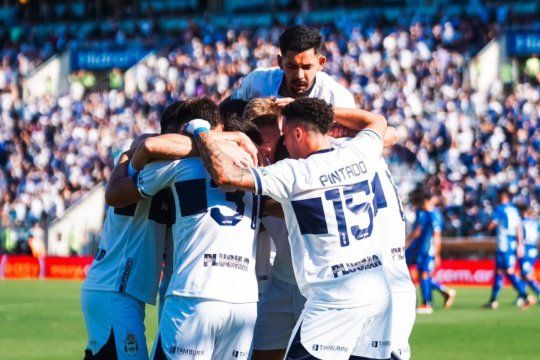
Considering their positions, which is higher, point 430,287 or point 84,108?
point 84,108

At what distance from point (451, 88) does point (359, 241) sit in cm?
2736

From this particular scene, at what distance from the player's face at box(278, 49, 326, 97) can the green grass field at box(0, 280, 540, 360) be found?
19.9ft

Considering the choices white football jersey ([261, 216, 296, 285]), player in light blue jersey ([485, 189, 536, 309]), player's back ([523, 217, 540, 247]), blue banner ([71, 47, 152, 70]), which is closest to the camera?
white football jersey ([261, 216, 296, 285])

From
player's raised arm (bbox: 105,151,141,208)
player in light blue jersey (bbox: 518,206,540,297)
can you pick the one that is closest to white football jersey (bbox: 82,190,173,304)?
player's raised arm (bbox: 105,151,141,208)

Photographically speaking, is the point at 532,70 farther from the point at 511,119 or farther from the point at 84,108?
the point at 84,108

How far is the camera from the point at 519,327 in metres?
18.0

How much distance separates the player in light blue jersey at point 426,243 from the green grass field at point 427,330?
363 millimetres

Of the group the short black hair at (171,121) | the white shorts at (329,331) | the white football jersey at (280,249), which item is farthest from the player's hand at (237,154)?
the white football jersey at (280,249)

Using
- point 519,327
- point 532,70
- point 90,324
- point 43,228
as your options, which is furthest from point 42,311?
point 532,70

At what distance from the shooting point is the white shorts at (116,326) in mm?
8227

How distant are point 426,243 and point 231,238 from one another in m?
14.3

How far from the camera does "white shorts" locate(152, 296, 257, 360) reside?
754 centimetres

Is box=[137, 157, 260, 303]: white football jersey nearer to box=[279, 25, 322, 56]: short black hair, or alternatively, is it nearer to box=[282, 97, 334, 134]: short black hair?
box=[282, 97, 334, 134]: short black hair

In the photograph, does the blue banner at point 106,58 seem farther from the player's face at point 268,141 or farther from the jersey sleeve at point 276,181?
the jersey sleeve at point 276,181
